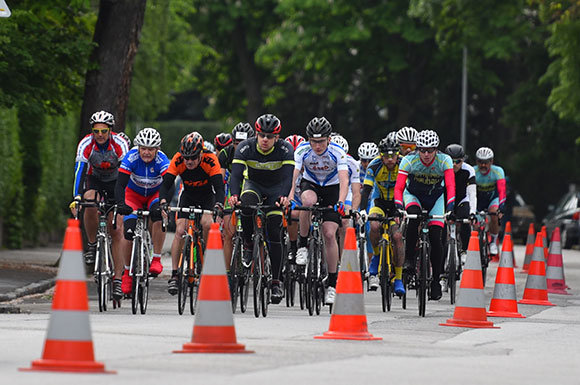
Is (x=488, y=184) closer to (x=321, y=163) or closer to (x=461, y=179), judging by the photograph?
(x=461, y=179)

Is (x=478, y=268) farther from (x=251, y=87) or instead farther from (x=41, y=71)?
(x=251, y=87)

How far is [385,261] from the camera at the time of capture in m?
15.7

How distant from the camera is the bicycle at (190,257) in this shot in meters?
14.5

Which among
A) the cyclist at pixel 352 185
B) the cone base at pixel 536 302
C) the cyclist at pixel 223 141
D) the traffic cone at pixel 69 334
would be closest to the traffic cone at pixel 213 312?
the traffic cone at pixel 69 334

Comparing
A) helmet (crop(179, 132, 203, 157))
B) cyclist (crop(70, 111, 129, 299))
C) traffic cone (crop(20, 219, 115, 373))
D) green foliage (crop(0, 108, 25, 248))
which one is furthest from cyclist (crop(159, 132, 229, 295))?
green foliage (crop(0, 108, 25, 248))

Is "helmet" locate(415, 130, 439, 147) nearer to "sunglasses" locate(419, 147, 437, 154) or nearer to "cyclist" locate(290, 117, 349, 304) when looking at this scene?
"sunglasses" locate(419, 147, 437, 154)

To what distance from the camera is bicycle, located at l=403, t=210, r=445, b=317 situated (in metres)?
14.9

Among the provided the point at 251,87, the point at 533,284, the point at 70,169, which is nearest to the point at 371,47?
the point at 251,87

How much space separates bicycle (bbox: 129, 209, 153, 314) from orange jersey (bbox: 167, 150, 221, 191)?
589 mm

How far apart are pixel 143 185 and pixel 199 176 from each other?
1.98 feet

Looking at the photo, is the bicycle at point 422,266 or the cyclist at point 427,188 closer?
the bicycle at point 422,266

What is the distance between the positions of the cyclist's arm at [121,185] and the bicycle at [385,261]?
2672 millimetres

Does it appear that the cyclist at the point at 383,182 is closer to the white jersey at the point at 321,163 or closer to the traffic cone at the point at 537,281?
the white jersey at the point at 321,163

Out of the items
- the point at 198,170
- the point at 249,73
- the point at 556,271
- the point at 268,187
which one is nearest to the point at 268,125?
the point at 268,187
